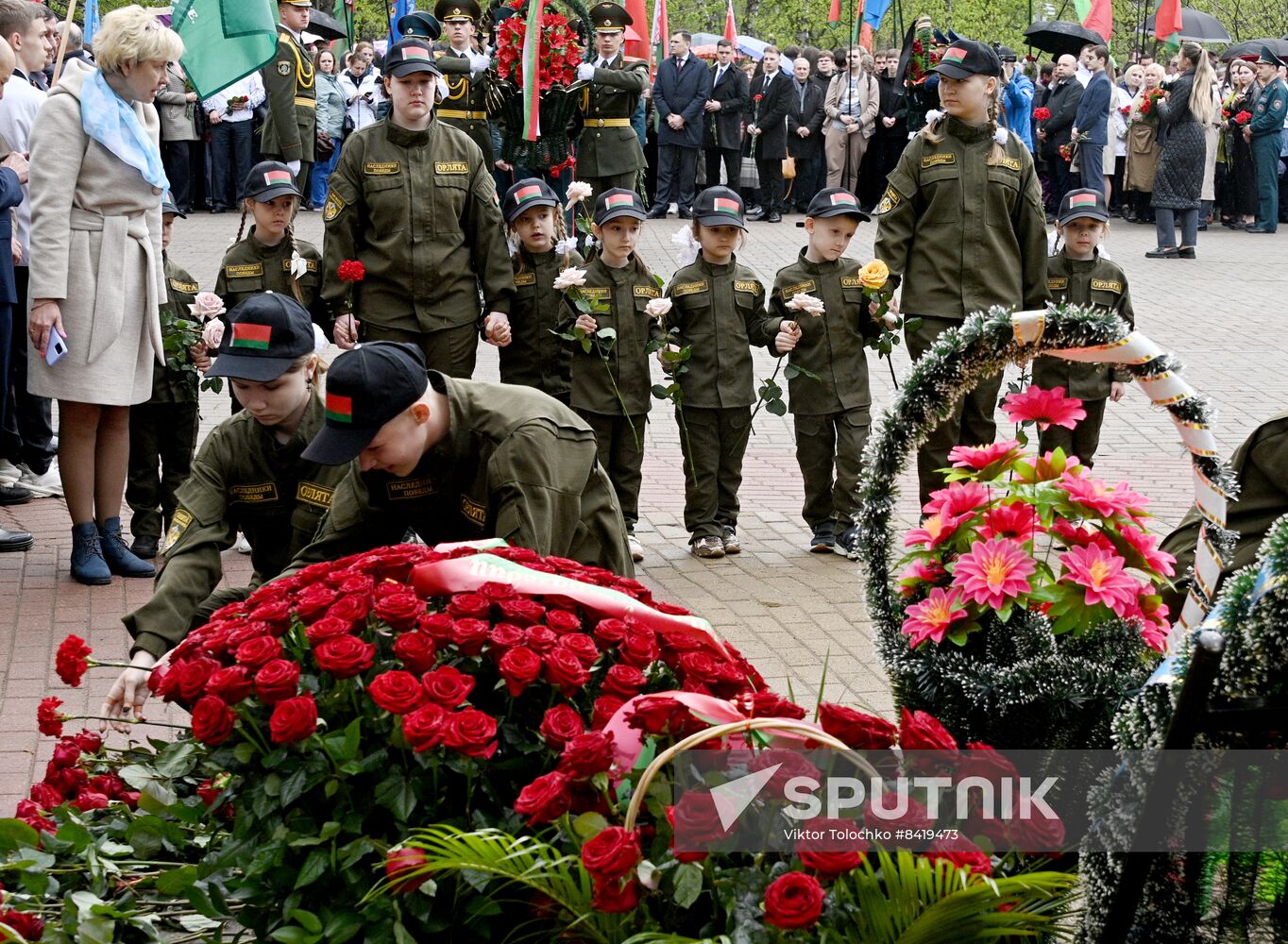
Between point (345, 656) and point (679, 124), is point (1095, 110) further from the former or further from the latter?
point (345, 656)

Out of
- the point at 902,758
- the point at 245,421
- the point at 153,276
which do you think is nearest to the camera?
the point at 902,758

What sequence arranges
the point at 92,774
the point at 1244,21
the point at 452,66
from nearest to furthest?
the point at 92,774 → the point at 452,66 → the point at 1244,21

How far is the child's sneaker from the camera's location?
7242mm

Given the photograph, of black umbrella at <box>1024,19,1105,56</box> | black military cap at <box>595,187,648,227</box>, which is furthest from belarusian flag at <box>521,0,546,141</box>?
black umbrella at <box>1024,19,1105,56</box>

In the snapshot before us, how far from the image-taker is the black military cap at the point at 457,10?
447 inches

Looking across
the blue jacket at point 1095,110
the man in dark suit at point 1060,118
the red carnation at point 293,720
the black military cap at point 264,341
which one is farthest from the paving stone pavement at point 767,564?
the man in dark suit at point 1060,118

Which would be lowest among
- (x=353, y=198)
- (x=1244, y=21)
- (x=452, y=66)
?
(x=353, y=198)

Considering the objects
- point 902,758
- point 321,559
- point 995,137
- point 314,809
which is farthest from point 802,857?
point 995,137

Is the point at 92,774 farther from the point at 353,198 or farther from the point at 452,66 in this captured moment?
the point at 452,66

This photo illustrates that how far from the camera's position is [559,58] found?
36.0 feet

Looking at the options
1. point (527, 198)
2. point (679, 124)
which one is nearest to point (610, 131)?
point (527, 198)

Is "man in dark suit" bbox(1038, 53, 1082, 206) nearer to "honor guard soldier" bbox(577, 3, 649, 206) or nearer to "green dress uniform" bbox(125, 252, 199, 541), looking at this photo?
"honor guard soldier" bbox(577, 3, 649, 206)

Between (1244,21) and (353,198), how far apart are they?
35.0 m

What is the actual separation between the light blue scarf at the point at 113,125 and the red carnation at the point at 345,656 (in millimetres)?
4328
